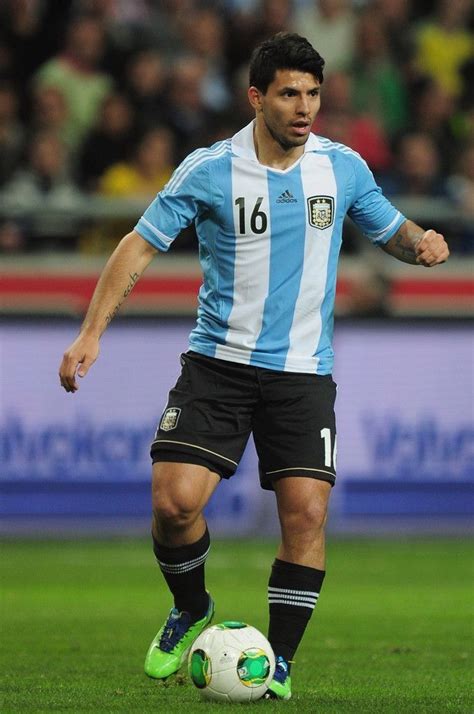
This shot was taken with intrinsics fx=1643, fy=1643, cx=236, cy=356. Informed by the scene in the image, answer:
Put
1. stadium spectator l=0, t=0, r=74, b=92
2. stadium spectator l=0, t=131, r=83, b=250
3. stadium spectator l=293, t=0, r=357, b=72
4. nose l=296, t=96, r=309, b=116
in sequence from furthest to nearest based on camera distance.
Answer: stadium spectator l=293, t=0, r=357, b=72 → stadium spectator l=0, t=0, r=74, b=92 → stadium spectator l=0, t=131, r=83, b=250 → nose l=296, t=96, r=309, b=116

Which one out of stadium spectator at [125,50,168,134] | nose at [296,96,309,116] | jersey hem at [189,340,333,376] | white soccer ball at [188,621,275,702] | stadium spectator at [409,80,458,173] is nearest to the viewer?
white soccer ball at [188,621,275,702]

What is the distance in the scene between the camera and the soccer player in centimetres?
626

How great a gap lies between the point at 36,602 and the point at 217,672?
400 centimetres

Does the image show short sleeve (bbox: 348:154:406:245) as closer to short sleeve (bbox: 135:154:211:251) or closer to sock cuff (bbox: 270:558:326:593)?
short sleeve (bbox: 135:154:211:251)

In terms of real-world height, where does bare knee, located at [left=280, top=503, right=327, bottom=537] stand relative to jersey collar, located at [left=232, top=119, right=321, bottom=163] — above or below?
below

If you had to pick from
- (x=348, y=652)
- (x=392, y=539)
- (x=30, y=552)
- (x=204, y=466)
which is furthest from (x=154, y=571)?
(x=204, y=466)

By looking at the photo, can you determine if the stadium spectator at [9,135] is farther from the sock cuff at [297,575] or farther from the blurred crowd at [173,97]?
the sock cuff at [297,575]

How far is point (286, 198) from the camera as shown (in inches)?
248

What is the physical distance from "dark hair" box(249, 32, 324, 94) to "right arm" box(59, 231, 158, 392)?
783 millimetres

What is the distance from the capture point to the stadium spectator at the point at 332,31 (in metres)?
15.6

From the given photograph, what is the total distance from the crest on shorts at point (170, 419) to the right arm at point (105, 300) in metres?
0.43

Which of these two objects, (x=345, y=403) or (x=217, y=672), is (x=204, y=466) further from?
(x=345, y=403)

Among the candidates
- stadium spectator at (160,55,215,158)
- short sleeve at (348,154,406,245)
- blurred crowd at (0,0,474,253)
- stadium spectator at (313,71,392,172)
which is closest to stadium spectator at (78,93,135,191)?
blurred crowd at (0,0,474,253)

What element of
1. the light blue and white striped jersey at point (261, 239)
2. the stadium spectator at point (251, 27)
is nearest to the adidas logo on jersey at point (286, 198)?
the light blue and white striped jersey at point (261, 239)
